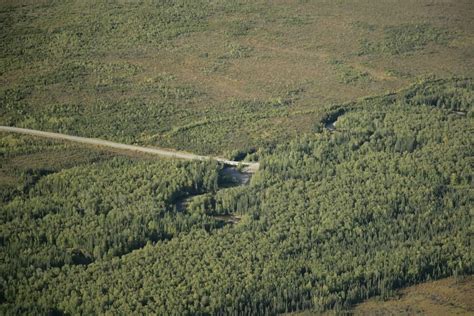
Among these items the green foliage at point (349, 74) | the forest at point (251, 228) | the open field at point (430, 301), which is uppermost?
the green foliage at point (349, 74)

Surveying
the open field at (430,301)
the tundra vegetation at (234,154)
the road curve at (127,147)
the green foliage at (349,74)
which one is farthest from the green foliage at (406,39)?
the open field at (430,301)

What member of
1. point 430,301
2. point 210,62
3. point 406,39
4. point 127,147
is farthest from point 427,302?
point 406,39

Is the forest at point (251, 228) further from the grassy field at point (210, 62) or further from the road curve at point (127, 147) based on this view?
the grassy field at point (210, 62)

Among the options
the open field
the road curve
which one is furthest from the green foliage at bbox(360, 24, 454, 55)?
the open field

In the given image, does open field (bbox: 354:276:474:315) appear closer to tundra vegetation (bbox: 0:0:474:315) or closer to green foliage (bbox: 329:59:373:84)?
tundra vegetation (bbox: 0:0:474:315)

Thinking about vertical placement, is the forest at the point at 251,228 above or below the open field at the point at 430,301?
above

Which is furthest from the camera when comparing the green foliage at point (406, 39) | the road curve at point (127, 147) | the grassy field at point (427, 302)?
the green foliage at point (406, 39)
